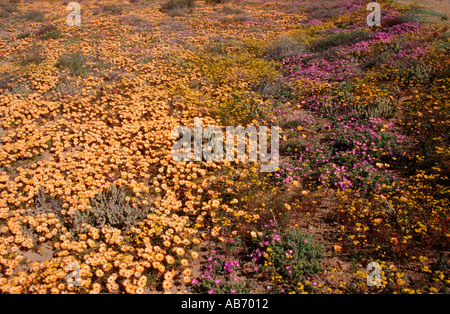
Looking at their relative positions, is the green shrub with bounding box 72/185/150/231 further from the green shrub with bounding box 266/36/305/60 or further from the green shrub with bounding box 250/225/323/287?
the green shrub with bounding box 266/36/305/60

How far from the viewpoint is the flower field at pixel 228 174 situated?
16.1 ft

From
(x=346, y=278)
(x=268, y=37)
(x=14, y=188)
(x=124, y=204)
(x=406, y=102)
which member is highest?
(x=268, y=37)

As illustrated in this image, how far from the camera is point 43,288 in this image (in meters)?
4.38

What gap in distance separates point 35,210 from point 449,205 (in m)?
9.48

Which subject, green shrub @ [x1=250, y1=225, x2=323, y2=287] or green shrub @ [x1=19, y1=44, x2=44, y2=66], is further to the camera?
green shrub @ [x1=19, y1=44, x2=44, y2=66]

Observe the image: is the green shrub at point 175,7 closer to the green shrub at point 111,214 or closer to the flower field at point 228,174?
the flower field at point 228,174

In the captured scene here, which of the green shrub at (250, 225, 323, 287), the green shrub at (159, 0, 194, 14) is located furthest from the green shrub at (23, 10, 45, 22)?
the green shrub at (250, 225, 323, 287)

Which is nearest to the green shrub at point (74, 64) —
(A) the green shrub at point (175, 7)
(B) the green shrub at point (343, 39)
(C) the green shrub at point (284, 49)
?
(C) the green shrub at point (284, 49)

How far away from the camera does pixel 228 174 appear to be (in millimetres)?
7219

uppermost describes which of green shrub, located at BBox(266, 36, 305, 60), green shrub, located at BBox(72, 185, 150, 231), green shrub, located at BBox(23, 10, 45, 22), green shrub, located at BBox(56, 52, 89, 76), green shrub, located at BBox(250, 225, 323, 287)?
green shrub, located at BBox(23, 10, 45, 22)

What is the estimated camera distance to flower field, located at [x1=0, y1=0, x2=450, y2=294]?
4898 millimetres
